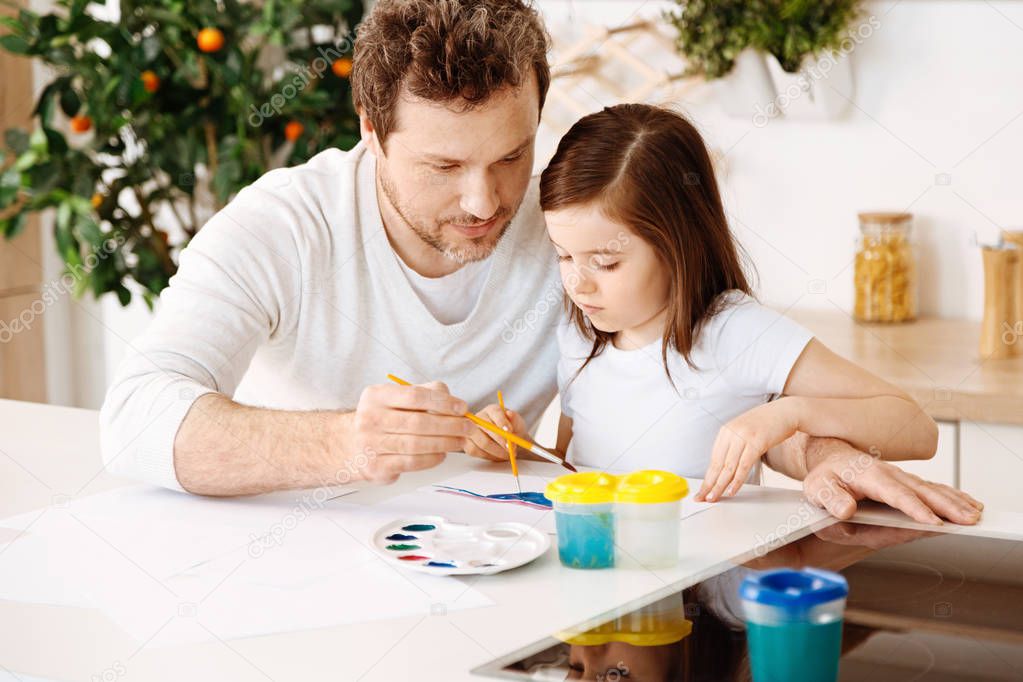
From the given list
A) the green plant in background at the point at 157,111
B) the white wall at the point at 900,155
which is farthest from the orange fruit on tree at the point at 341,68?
the white wall at the point at 900,155

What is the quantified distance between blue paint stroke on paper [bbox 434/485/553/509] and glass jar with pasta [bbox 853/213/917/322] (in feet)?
4.60

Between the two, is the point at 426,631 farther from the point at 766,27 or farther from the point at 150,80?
the point at 150,80

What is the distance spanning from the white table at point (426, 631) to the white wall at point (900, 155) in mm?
1421

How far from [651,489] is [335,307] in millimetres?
744

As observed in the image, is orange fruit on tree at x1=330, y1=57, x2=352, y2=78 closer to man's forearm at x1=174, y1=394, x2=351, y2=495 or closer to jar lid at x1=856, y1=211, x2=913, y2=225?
jar lid at x1=856, y1=211, x2=913, y2=225

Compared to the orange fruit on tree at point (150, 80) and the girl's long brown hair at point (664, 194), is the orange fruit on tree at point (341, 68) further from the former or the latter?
the girl's long brown hair at point (664, 194)

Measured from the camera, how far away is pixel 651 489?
1.14 m

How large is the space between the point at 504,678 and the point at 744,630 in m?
0.21

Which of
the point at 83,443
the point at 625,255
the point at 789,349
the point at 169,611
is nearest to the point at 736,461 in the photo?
the point at 789,349

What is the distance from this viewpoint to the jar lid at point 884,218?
2568 mm

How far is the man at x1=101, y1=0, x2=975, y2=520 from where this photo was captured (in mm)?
1396

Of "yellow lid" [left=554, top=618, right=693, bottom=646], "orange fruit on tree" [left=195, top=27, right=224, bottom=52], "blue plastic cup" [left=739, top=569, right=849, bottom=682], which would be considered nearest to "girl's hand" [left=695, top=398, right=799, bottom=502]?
"yellow lid" [left=554, top=618, right=693, bottom=646]
